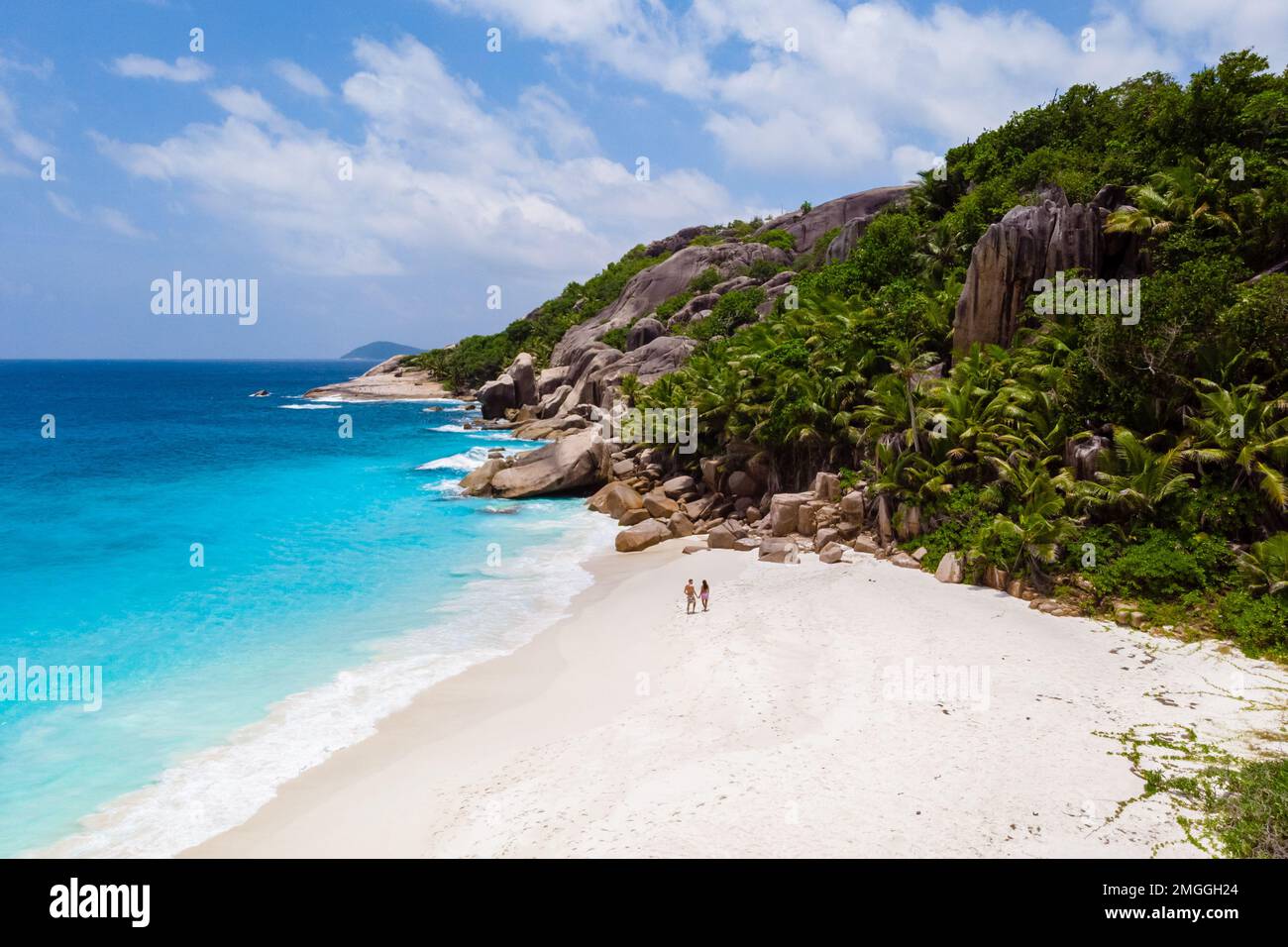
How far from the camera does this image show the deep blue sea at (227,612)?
12820 millimetres

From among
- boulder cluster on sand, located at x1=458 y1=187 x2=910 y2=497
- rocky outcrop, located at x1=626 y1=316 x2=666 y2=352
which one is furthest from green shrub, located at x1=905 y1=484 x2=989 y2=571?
rocky outcrop, located at x1=626 y1=316 x2=666 y2=352

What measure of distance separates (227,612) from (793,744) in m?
18.8

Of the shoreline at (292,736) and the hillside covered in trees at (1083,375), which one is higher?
the hillside covered in trees at (1083,375)

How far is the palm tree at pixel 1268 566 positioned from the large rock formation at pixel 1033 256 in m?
11.6

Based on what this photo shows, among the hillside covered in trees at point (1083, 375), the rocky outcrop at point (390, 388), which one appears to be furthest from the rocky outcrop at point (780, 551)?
the rocky outcrop at point (390, 388)

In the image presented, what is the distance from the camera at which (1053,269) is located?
24.7 meters

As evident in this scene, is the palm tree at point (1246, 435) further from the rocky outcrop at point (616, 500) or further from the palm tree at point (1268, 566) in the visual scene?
the rocky outcrop at point (616, 500)

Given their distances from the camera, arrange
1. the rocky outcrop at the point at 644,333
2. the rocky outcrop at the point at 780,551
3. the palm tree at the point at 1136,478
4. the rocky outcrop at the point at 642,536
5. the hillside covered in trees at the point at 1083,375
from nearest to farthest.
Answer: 1. the hillside covered in trees at the point at 1083,375
2. the palm tree at the point at 1136,478
3. the rocky outcrop at the point at 780,551
4. the rocky outcrop at the point at 642,536
5. the rocky outcrop at the point at 644,333

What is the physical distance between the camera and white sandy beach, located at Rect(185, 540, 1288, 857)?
372 inches

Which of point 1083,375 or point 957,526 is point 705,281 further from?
point 957,526

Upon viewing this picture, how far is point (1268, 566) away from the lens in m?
15.2

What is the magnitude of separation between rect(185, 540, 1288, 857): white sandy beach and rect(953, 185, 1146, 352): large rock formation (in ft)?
40.0
